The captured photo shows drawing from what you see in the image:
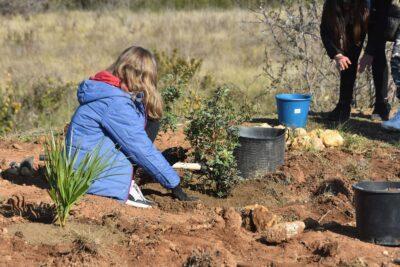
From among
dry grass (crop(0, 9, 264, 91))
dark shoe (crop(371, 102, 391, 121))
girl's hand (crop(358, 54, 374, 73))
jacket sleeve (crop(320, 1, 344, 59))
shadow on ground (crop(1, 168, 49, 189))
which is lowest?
dry grass (crop(0, 9, 264, 91))

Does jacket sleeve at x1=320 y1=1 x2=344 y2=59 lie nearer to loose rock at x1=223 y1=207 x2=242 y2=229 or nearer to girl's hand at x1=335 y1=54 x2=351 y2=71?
girl's hand at x1=335 y1=54 x2=351 y2=71

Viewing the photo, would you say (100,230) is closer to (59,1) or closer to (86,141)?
(86,141)

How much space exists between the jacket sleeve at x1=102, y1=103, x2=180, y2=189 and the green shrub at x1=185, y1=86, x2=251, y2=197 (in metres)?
0.54

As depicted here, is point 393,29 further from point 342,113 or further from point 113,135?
point 113,135

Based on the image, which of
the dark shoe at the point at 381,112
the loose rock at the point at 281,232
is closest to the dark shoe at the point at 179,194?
the loose rock at the point at 281,232

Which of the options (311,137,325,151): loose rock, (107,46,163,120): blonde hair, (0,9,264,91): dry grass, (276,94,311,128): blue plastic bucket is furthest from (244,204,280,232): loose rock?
(0,9,264,91): dry grass

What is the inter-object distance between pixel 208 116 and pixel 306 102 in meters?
1.86

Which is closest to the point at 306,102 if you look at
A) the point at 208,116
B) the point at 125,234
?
the point at 208,116

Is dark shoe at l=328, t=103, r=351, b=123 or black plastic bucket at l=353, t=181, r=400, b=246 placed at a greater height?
black plastic bucket at l=353, t=181, r=400, b=246

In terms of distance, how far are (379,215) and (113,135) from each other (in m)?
1.77

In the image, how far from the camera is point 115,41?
→ 2000cm

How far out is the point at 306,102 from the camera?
6891 mm

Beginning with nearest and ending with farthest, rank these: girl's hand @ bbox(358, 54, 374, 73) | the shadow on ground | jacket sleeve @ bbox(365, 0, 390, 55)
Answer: the shadow on ground → jacket sleeve @ bbox(365, 0, 390, 55) → girl's hand @ bbox(358, 54, 374, 73)

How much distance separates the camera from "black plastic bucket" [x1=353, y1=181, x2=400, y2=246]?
408 cm
